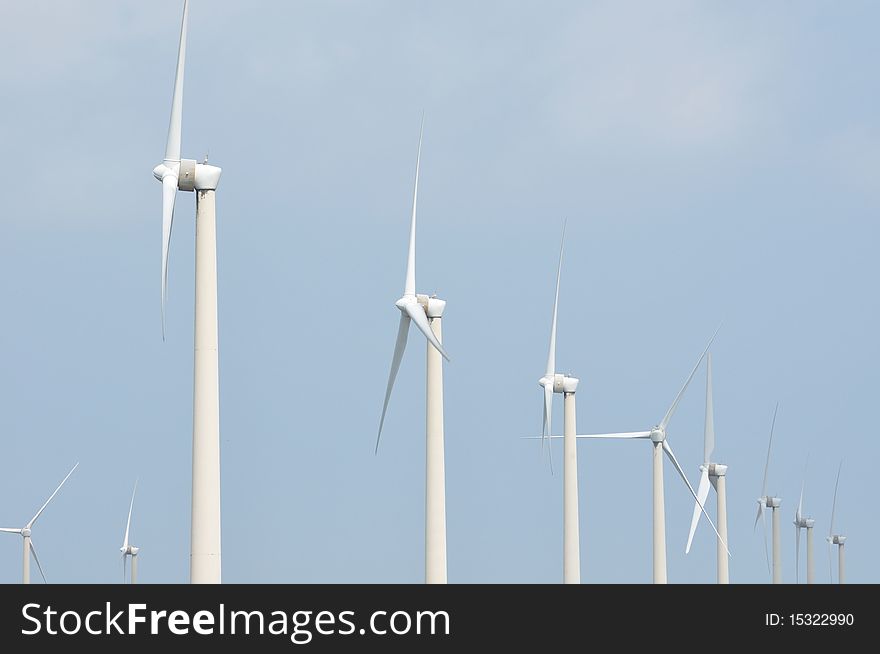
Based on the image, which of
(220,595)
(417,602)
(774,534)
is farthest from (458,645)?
(774,534)

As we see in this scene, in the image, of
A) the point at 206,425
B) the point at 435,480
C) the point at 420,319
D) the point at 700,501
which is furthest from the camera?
the point at 700,501

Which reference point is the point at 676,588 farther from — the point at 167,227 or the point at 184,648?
the point at 167,227

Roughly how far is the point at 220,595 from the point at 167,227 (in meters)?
10.9

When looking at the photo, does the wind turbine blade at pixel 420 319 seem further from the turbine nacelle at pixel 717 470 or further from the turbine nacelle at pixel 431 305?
the turbine nacelle at pixel 717 470

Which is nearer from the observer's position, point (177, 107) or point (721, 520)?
point (177, 107)

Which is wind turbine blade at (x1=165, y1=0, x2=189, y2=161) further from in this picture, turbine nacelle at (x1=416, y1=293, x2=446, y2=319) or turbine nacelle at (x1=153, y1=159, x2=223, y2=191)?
turbine nacelle at (x1=416, y1=293, x2=446, y2=319)

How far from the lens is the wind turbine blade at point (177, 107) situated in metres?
39.7

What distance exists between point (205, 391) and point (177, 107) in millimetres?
8604

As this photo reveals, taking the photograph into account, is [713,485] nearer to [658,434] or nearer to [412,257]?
[658,434]

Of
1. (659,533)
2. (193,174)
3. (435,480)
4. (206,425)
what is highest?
(659,533)

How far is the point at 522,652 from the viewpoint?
31812 mm

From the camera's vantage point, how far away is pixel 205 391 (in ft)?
118

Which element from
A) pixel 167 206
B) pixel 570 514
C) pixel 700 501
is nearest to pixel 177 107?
pixel 167 206

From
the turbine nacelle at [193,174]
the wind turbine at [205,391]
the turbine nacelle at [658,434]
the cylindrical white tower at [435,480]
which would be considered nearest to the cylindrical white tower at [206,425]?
the wind turbine at [205,391]
